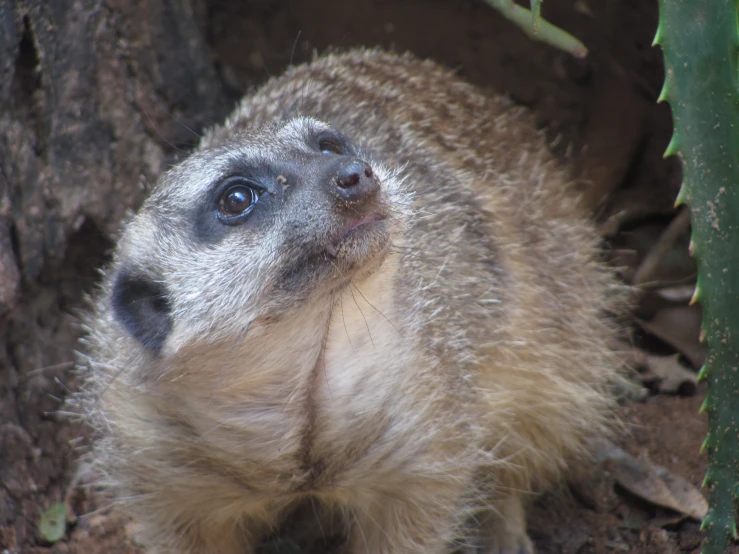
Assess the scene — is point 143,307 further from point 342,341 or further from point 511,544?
point 511,544

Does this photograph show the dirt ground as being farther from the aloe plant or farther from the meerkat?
the aloe plant

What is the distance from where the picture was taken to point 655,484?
295 cm

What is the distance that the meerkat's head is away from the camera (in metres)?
1.99

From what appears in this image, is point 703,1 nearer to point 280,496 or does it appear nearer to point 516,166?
point 516,166

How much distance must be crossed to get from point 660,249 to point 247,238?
2.20 m

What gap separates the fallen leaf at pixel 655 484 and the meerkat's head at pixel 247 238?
1.41m

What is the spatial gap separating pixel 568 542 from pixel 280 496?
113 cm

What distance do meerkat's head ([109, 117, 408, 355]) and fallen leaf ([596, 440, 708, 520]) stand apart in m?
→ 1.41

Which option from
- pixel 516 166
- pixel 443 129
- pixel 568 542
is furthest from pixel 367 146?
pixel 568 542

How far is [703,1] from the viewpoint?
6.27ft

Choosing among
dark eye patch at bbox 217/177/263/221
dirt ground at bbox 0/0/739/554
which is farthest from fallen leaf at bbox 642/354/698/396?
dark eye patch at bbox 217/177/263/221

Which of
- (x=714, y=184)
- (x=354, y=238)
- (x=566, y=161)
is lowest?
(x=354, y=238)

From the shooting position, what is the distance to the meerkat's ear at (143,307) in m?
2.16

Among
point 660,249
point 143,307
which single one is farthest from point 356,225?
point 660,249
